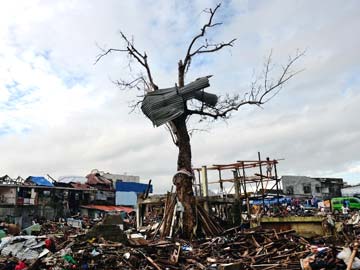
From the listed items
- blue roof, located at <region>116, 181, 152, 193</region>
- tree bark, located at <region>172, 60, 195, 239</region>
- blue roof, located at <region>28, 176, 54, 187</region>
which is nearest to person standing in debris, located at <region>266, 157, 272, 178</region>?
tree bark, located at <region>172, 60, 195, 239</region>

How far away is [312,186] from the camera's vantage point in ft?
158

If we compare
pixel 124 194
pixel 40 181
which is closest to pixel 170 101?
pixel 40 181

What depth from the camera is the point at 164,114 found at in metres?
12.7

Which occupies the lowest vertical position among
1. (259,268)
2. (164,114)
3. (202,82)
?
(259,268)

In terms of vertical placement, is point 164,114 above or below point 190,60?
below

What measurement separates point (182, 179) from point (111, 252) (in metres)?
4.28

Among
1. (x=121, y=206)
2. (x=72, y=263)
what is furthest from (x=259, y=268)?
(x=121, y=206)

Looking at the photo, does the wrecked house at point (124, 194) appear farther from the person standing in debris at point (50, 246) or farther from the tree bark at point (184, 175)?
the person standing in debris at point (50, 246)

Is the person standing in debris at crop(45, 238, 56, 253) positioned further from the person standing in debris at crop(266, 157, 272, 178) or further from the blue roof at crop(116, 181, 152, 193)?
the blue roof at crop(116, 181, 152, 193)

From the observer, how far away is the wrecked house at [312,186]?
46.5 m

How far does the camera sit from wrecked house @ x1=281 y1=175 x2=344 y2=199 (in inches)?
1832

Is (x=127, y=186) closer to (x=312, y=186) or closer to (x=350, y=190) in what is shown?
(x=312, y=186)

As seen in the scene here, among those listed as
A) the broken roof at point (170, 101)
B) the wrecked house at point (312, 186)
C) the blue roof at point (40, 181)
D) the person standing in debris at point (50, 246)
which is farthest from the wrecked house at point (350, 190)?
the person standing in debris at point (50, 246)

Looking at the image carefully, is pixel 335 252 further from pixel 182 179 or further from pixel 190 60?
pixel 190 60
